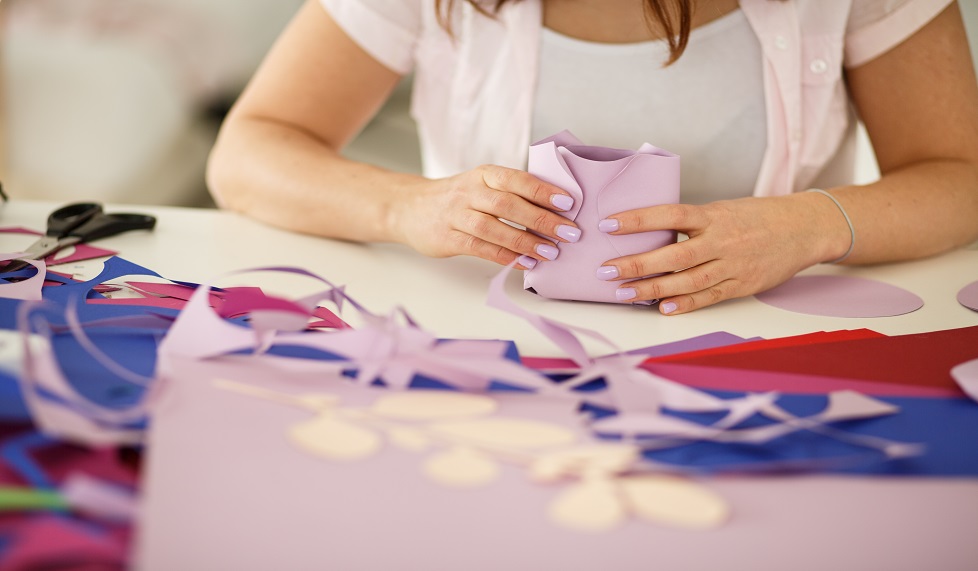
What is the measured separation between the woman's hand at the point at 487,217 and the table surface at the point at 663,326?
37 mm

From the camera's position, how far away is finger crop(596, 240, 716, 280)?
71 centimetres

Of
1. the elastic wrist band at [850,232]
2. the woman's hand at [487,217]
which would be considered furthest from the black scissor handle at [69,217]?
the elastic wrist band at [850,232]

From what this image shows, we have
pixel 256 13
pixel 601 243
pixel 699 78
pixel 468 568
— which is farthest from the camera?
pixel 256 13

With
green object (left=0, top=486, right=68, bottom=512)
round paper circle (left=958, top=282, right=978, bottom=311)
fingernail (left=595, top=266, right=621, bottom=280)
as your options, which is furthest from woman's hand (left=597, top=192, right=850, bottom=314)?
green object (left=0, top=486, right=68, bottom=512)

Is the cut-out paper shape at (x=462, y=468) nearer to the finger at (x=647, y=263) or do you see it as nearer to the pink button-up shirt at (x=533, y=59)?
the finger at (x=647, y=263)

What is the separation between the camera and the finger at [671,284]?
72cm

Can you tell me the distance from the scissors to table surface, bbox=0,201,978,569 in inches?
0.7

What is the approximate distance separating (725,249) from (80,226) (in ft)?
2.10

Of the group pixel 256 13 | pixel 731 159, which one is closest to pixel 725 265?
pixel 731 159

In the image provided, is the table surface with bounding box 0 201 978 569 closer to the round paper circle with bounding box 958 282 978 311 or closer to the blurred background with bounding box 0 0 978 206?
the round paper circle with bounding box 958 282 978 311

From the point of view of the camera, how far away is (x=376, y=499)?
0.40 meters

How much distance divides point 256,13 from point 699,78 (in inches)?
49.8

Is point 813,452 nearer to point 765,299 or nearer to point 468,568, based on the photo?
point 468,568

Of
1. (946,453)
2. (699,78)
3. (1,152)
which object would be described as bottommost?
(1,152)
